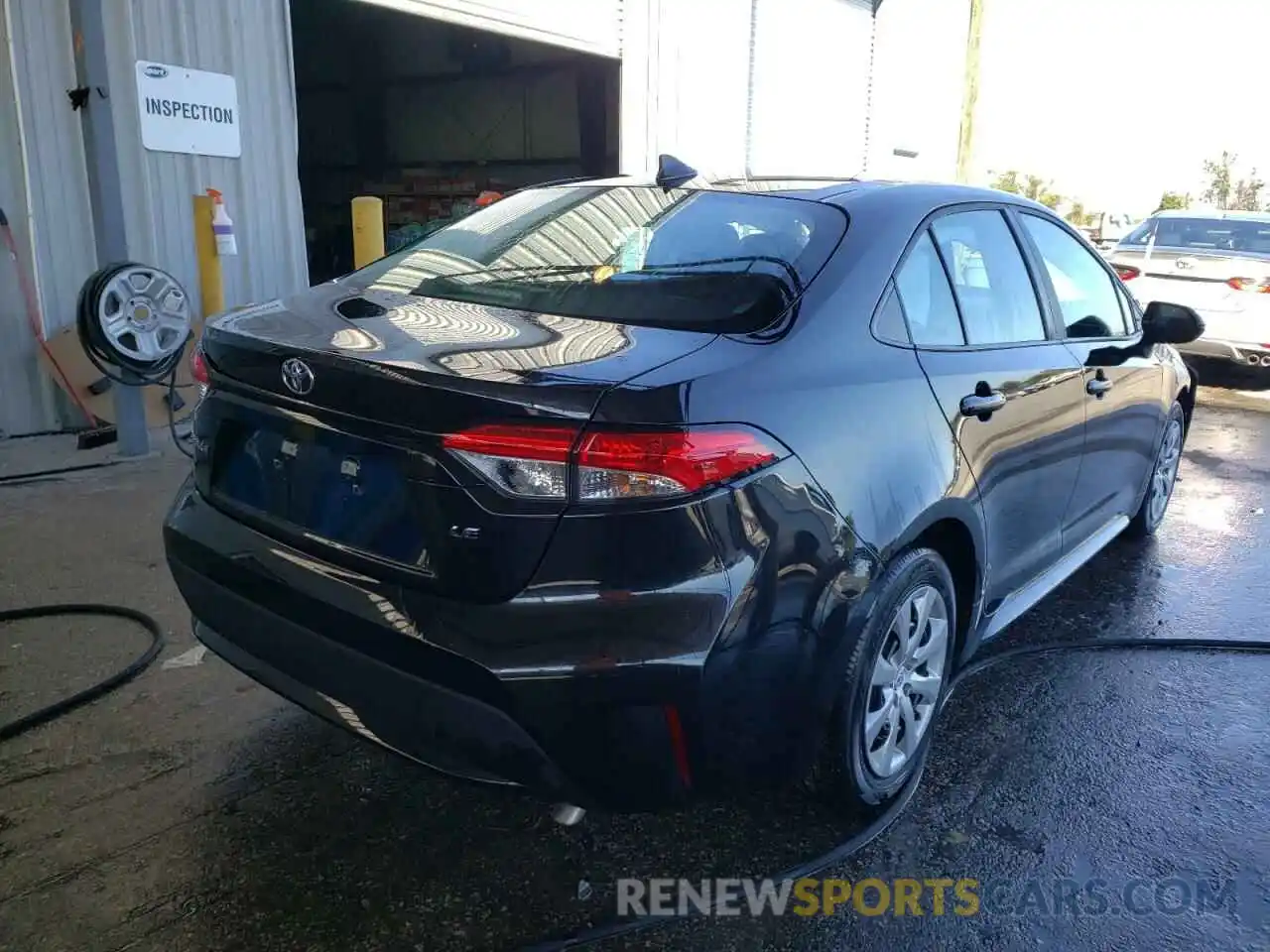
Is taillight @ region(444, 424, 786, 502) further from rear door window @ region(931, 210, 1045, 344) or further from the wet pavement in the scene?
rear door window @ region(931, 210, 1045, 344)

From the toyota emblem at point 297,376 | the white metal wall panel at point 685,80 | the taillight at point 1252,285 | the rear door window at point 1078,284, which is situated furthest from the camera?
the white metal wall panel at point 685,80

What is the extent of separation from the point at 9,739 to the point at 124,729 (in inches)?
11.8

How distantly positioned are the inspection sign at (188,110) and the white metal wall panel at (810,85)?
22.2 feet

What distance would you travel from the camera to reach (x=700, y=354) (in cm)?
215

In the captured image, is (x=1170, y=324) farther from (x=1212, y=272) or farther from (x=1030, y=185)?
(x=1030, y=185)

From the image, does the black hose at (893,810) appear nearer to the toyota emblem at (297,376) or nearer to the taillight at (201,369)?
the toyota emblem at (297,376)

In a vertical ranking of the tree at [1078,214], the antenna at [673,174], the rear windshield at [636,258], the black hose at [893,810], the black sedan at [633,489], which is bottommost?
the black hose at [893,810]

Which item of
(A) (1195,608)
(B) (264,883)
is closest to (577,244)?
(B) (264,883)

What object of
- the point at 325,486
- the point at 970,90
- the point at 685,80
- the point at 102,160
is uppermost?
the point at 970,90

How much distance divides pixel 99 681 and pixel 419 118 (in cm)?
1598

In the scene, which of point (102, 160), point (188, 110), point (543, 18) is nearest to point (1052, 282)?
point (102, 160)

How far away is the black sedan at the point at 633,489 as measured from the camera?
1978 mm

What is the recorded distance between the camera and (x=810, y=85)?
43.1ft

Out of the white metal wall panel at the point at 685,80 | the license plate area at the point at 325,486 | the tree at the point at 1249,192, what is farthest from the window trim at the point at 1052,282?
the tree at the point at 1249,192
